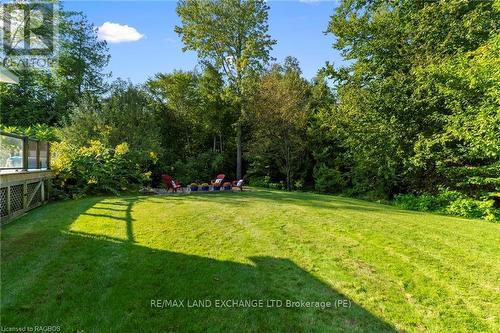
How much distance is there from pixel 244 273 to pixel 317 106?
17.8 m

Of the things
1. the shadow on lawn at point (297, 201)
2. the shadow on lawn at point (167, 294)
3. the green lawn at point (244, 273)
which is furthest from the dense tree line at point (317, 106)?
the shadow on lawn at point (167, 294)

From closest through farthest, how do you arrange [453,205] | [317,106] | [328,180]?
[453,205] → [328,180] → [317,106]

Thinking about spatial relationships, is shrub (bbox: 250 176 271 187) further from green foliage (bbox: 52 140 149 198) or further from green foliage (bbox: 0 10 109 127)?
green foliage (bbox: 0 10 109 127)

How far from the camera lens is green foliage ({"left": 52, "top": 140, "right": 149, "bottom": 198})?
11227mm

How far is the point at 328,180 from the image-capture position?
19844 mm

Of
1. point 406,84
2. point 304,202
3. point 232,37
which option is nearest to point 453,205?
point 406,84

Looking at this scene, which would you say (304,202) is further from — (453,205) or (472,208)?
(472,208)

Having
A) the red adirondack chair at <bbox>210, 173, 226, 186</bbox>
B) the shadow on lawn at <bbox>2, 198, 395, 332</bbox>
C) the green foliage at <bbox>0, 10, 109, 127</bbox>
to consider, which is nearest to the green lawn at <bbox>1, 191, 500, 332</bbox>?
the shadow on lawn at <bbox>2, 198, 395, 332</bbox>

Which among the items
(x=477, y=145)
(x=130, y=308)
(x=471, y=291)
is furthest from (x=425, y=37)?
(x=130, y=308)

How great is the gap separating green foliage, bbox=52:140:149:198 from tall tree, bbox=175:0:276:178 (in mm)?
9144

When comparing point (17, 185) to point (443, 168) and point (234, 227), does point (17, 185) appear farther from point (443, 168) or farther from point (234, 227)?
point (443, 168)

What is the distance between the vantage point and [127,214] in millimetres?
7957

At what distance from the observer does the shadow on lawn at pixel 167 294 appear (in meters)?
3.41

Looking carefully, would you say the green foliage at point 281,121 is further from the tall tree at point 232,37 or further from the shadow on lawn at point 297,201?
the shadow on lawn at point 297,201
